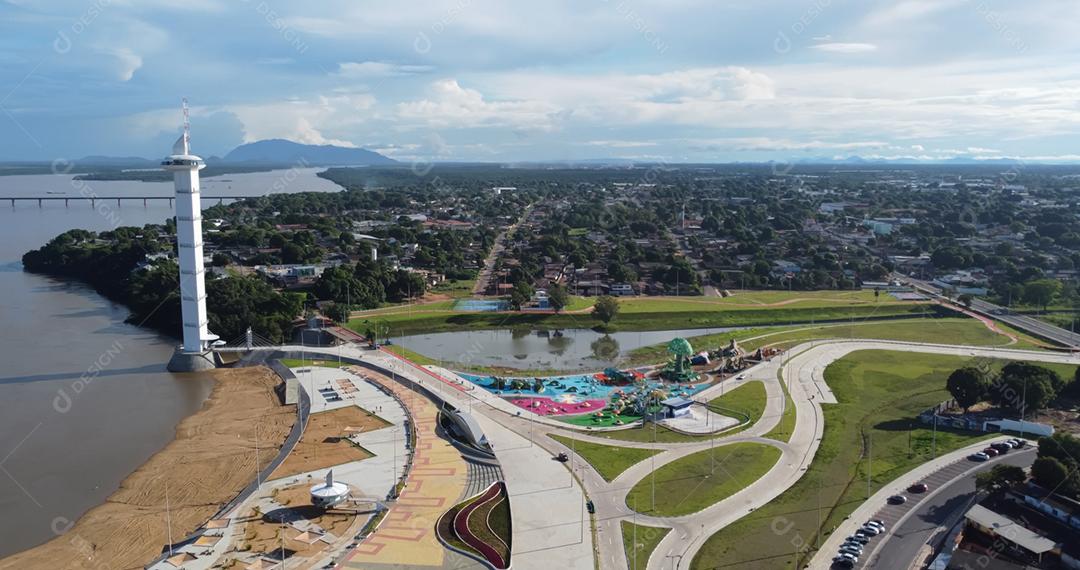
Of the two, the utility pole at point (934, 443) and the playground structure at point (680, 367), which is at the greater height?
the playground structure at point (680, 367)

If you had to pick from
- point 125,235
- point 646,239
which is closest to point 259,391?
point 125,235

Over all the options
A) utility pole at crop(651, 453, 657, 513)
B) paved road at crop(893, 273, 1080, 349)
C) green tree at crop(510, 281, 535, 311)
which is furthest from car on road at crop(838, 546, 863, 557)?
green tree at crop(510, 281, 535, 311)

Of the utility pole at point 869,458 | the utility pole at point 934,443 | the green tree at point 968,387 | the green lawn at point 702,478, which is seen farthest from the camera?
the green tree at point 968,387

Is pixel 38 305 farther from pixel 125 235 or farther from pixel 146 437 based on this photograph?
pixel 146 437

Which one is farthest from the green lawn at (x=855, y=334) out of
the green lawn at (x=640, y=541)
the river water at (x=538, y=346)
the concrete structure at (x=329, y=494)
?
the concrete structure at (x=329, y=494)

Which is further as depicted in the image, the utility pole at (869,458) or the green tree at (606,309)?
the green tree at (606,309)

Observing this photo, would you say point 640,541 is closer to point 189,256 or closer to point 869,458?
point 869,458

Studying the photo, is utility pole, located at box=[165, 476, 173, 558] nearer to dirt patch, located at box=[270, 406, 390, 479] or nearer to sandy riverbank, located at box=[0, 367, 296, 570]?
sandy riverbank, located at box=[0, 367, 296, 570]

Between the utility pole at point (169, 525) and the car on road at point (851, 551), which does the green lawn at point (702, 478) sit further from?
the utility pole at point (169, 525)
